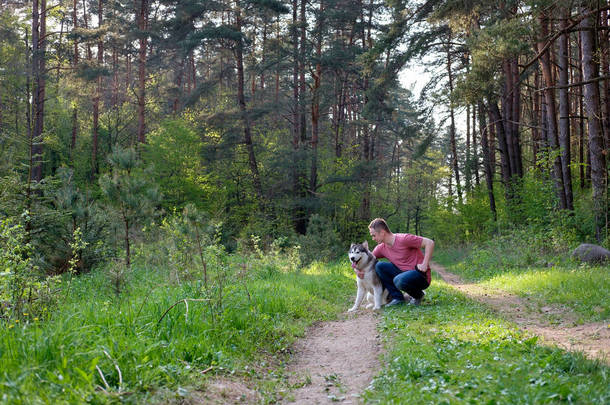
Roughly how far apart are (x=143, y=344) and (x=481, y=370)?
3022mm

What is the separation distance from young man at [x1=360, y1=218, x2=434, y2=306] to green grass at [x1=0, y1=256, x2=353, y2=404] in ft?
4.49

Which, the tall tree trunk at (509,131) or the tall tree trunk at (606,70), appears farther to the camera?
the tall tree trunk at (509,131)

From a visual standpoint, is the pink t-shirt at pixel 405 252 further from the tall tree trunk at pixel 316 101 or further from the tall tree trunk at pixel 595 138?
the tall tree trunk at pixel 316 101

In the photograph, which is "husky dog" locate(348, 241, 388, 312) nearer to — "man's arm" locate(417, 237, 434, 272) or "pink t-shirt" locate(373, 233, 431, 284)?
"pink t-shirt" locate(373, 233, 431, 284)

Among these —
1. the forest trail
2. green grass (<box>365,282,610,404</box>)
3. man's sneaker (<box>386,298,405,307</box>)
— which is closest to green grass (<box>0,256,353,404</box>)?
man's sneaker (<box>386,298,405,307</box>)

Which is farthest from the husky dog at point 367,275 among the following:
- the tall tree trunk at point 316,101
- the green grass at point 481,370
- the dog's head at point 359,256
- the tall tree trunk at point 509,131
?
the tall tree trunk at point 316,101

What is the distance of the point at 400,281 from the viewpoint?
7980mm

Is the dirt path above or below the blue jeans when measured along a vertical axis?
below

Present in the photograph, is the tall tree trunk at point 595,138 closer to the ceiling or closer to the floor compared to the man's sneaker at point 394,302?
closer to the ceiling

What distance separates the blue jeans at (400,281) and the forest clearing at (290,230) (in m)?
0.04

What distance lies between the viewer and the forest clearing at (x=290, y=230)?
13.6ft

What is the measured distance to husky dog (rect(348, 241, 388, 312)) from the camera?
823 cm

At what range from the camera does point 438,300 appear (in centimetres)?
856

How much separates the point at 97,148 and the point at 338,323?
29.2m
